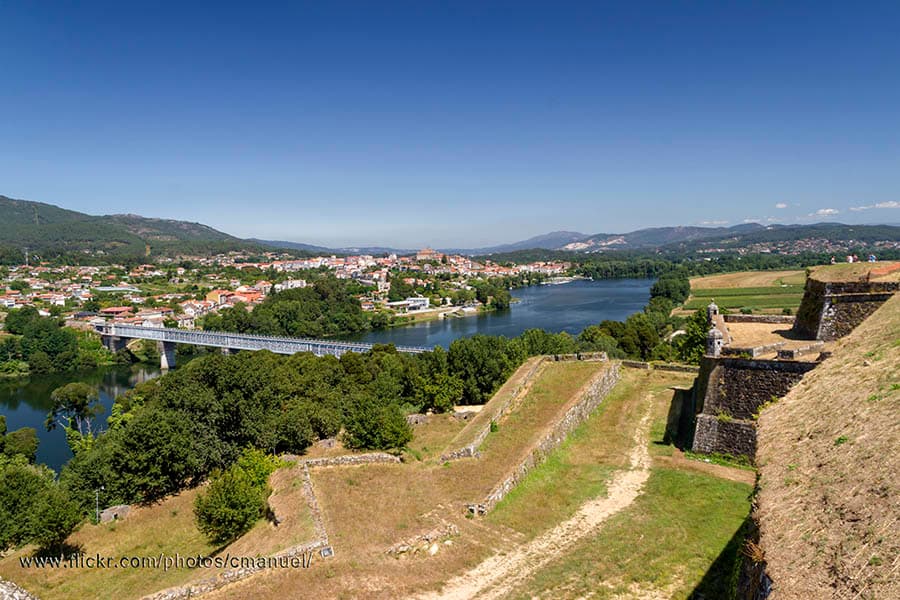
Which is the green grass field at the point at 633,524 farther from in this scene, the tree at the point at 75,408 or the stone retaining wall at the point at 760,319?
the tree at the point at 75,408

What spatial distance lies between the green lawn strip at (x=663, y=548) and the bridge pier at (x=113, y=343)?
7347 centimetres

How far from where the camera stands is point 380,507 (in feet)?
39.0

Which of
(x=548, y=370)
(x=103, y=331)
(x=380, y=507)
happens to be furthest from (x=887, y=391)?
(x=103, y=331)

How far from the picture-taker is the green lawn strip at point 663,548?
8734 mm

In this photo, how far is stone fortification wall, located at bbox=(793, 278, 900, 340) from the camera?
45.9 ft

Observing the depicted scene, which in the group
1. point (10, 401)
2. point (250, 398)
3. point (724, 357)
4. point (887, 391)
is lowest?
point (10, 401)

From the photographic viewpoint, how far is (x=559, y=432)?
54.2 feet

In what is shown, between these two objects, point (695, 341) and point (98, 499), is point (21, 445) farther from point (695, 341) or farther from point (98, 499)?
point (695, 341)

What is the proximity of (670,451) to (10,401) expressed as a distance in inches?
2252

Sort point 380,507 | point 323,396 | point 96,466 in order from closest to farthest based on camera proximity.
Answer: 1. point 380,507
2. point 96,466
3. point 323,396

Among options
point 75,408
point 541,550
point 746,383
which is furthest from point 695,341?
point 75,408

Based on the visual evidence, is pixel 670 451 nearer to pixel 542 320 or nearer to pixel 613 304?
pixel 542 320

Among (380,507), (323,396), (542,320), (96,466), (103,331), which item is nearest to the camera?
(380,507)

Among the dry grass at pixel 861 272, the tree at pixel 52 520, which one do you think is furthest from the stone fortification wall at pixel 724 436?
the tree at pixel 52 520
